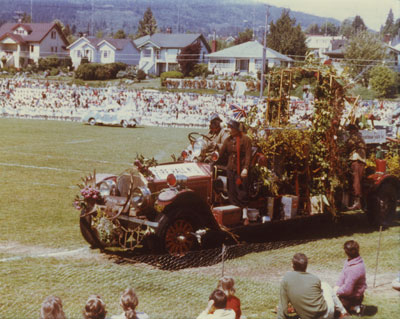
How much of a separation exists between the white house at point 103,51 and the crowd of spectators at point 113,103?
1907cm

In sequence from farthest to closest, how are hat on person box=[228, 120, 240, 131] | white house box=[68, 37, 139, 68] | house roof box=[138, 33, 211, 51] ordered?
house roof box=[138, 33, 211, 51] < white house box=[68, 37, 139, 68] < hat on person box=[228, 120, 240, 131]

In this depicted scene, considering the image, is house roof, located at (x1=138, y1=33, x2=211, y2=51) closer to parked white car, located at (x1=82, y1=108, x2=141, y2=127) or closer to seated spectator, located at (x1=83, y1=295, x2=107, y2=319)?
parked white car, located at (x1=82, y1=108, x2=141, y2=127)

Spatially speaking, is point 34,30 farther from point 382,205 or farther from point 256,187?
point 256,187

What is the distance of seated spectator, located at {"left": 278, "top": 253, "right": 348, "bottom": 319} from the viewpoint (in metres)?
6.27

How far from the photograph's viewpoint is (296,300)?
6289 millimetres

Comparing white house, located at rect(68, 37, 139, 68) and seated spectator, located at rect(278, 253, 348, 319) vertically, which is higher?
white house, located at rect(68, 37, 139, 68)

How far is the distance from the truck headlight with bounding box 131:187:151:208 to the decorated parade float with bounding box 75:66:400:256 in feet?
0.06

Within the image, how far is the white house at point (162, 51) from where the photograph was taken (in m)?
76.0

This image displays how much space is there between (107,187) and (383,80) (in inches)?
1950

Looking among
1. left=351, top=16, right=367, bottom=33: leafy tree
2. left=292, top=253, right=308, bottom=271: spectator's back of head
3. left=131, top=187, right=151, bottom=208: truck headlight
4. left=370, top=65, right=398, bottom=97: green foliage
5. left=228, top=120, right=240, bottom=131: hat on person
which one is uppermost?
left=351, top=16, right=367, bottom=33: leafy tree

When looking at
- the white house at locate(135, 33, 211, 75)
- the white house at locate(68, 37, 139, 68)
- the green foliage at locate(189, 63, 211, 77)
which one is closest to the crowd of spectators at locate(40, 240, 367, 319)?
the green foliage at locate(189, 63, 211, 77)

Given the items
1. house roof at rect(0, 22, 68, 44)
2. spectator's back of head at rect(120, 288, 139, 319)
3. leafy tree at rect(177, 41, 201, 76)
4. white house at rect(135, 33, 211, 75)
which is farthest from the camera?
white house at rect(135, 33, 211, 75)

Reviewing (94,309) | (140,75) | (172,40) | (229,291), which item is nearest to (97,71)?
(140,75)

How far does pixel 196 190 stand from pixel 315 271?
2.41 meters
